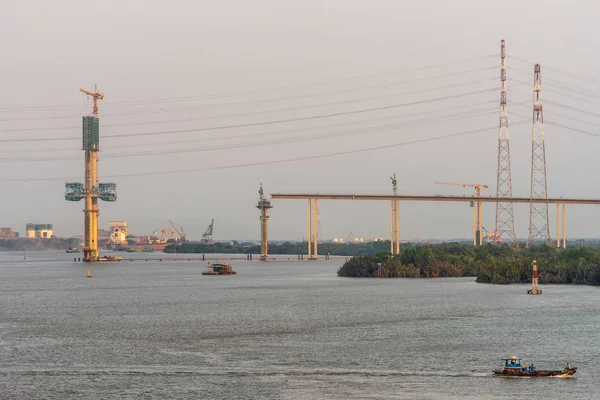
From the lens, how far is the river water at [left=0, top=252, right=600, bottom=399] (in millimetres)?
29828

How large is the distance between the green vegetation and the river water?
1021cm

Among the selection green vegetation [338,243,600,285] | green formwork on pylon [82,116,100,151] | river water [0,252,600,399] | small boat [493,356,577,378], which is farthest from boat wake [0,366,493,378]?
green formwork on pylon [82,116,100,151]

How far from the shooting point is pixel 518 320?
49.3m

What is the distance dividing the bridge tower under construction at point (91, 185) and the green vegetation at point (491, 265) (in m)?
58.3

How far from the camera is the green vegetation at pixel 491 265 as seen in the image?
83062 millimetres

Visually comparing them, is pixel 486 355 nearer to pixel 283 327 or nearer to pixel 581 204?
pixel 283 327

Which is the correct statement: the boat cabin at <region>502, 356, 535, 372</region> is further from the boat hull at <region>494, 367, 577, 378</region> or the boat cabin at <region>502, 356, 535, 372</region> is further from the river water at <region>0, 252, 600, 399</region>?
the river water at <region>0, 252, 600, 399</region>

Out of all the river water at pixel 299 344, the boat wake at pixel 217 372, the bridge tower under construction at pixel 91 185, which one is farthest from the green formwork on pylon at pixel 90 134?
the boat wake at pixel 217 372

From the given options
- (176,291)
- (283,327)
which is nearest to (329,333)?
(283,327)

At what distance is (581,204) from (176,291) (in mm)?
91818

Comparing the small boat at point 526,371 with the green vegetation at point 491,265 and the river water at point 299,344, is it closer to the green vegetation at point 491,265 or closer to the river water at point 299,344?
the river water at point 299,344

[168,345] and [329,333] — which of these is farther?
[329,333]

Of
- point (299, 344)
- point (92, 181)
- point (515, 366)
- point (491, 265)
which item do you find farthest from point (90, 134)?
point (515, 366)

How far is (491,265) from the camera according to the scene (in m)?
91.8
